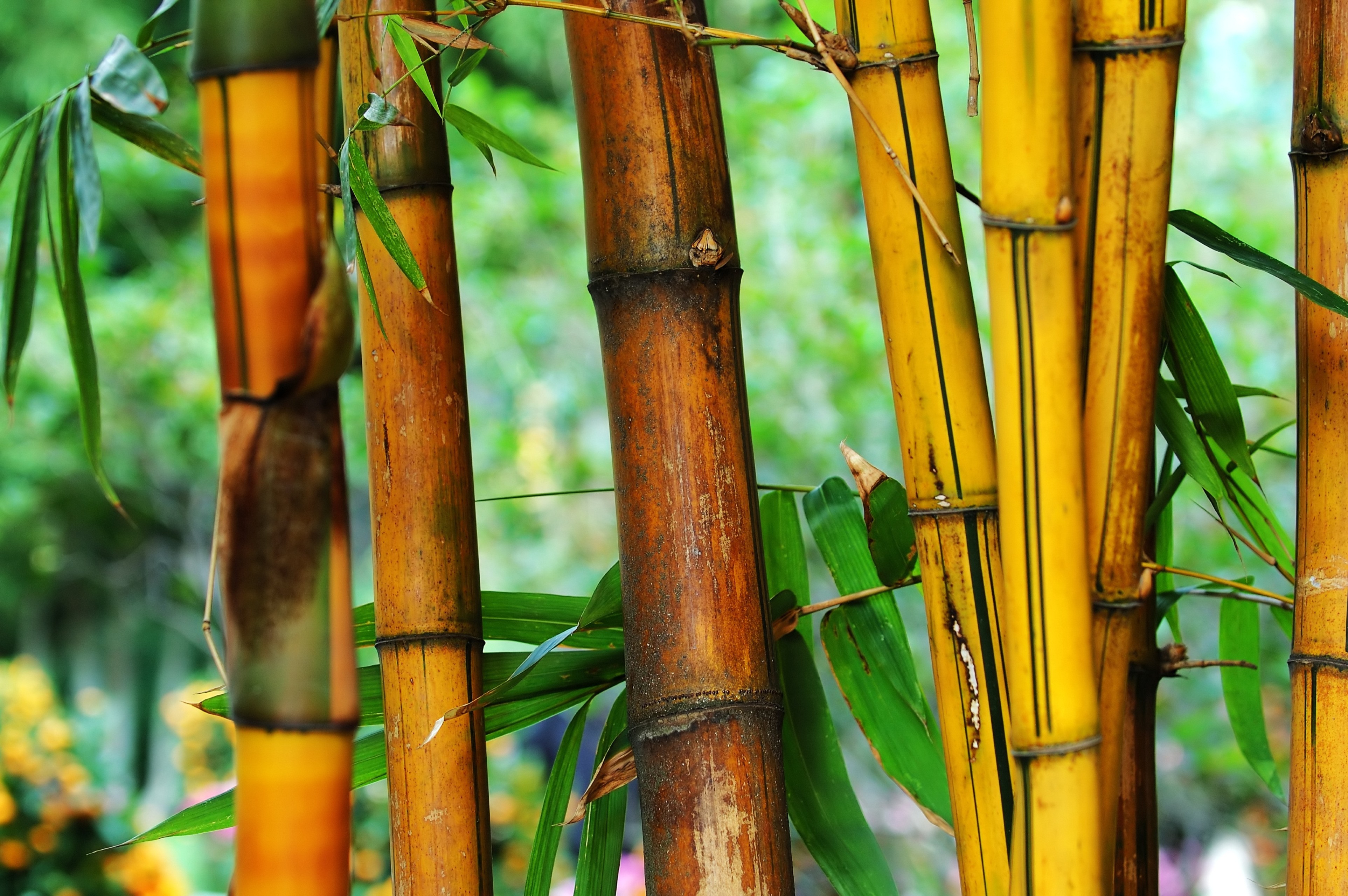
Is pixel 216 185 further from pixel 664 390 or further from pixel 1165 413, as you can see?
pixel 1165 413

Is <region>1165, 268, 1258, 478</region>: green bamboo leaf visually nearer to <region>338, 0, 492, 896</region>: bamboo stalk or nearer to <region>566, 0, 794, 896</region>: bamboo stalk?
<region>566, 0, 794, 896</region>: bamboo stalk

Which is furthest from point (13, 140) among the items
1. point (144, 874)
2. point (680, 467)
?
point (144, 874)

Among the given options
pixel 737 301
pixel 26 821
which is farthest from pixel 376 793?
pixel 737 301

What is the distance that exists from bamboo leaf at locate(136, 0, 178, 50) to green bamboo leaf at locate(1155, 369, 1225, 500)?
0.36 m

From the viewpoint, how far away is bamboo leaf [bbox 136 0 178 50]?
1.23 ft

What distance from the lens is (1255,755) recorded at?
1.94 feet

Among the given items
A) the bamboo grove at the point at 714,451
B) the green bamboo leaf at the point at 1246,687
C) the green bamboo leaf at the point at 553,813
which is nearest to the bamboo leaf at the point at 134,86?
the bamboo grove at the point at 714,451

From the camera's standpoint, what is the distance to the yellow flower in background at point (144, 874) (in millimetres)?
1744

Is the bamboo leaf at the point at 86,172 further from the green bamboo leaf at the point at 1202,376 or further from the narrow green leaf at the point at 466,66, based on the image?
the green bamboo leaf at the point at 1202,376

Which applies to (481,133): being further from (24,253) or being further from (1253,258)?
(1253,258)

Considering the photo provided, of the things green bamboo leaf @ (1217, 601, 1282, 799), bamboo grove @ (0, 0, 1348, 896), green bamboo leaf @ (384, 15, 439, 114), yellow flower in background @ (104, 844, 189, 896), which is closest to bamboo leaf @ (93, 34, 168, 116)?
bamboo grove @ (0, 0, 1348, 896)

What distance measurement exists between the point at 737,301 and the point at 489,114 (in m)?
1.93

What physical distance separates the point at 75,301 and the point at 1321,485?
402 millimetres

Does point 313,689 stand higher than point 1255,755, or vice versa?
point 313,689
